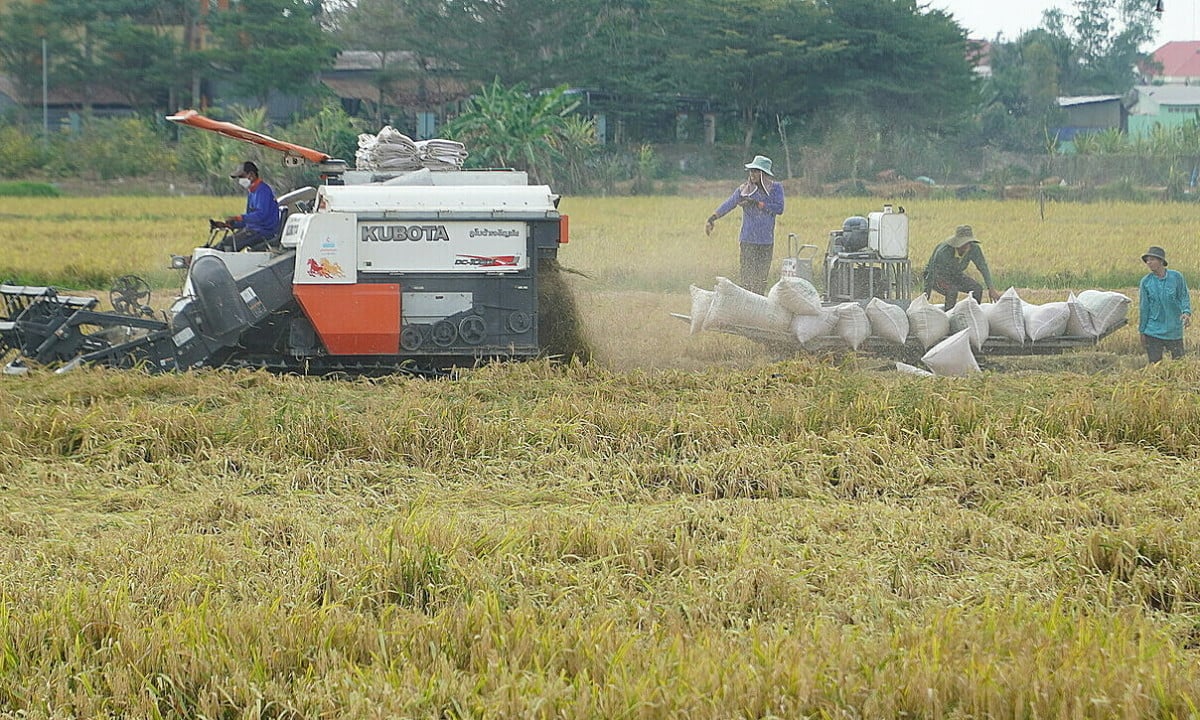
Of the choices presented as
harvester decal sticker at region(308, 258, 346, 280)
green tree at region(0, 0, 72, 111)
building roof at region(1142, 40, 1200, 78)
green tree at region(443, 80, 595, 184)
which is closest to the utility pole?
green tree at region(0, 0, 72, 111)

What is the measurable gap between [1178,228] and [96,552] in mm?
18336

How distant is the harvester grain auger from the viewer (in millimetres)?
8336

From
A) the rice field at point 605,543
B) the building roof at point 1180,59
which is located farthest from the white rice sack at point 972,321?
the building roof at point 1180,59

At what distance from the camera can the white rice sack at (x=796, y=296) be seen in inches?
361

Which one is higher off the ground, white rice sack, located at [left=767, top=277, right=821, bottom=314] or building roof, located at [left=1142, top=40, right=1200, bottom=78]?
building roof, located at [left=1142, top=40, right=1200, bottom=78]

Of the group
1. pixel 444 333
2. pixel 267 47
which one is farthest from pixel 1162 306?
pixel 267 47

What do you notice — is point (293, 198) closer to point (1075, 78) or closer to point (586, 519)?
point (586, 519)

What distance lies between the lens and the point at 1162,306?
933 centimetres

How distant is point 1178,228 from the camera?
65.3ft

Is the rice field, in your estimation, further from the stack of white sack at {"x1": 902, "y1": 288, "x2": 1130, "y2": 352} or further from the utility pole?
the utility pole

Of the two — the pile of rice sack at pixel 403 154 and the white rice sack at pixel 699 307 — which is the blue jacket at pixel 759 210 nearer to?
the white rice sack at pixel 699 307

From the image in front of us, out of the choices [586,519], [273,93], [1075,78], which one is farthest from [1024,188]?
A: [1075,78]

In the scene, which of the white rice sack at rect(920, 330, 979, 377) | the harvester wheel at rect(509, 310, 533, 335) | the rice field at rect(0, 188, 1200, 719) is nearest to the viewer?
the rice field at rect(0, 188, 1200, 719)

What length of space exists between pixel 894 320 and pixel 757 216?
7.20 ft
